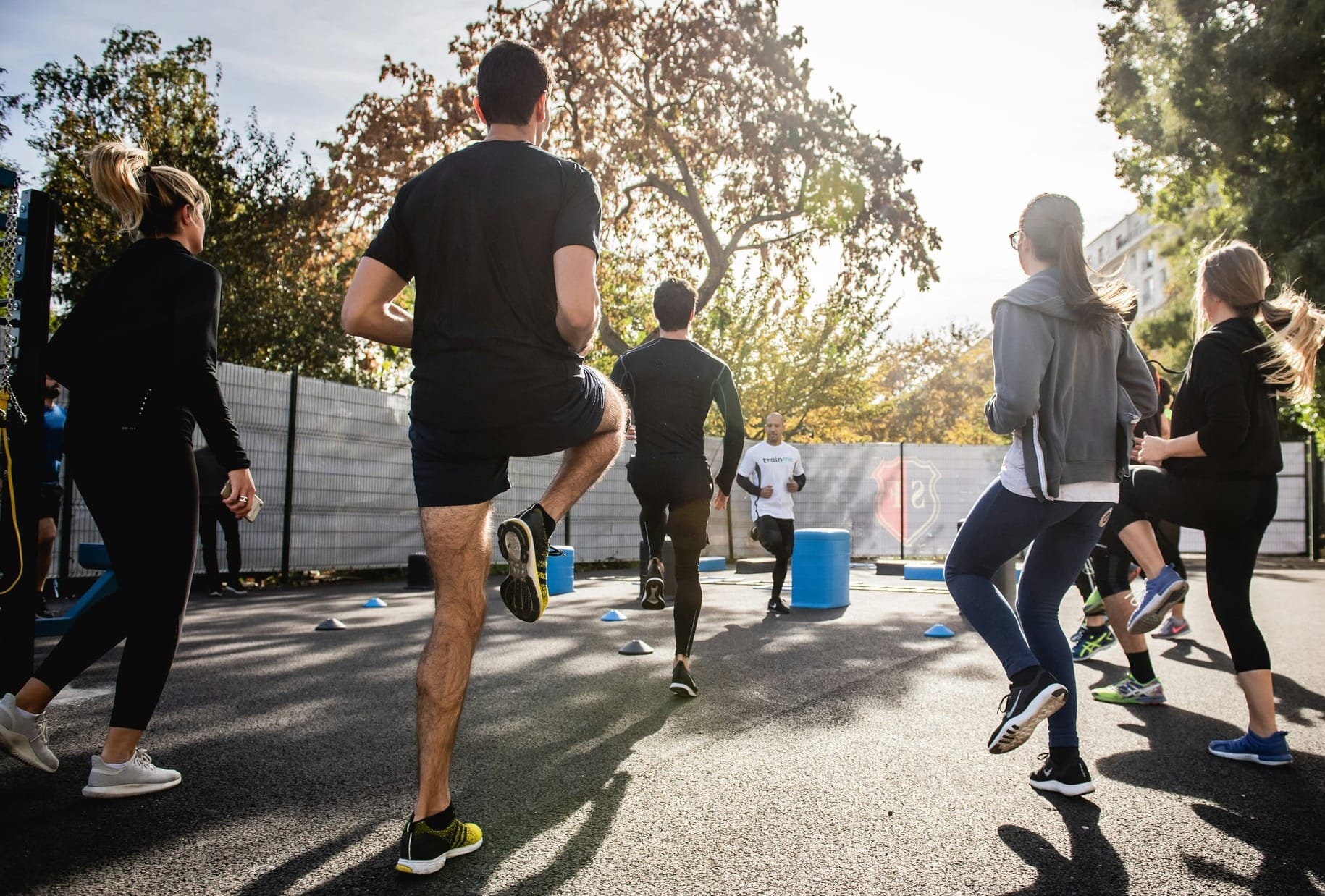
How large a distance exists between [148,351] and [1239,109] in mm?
21448

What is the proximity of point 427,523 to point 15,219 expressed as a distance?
2.34 m

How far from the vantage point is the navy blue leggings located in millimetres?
3072

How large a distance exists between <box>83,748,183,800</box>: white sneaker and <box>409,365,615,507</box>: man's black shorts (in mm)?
1343

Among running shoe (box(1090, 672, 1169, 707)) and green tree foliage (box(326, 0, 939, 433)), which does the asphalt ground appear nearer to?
running shoe (box(1090, 672, 1169, 707))

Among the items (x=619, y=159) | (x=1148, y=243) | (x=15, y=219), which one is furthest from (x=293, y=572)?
(x=1148, y=243)

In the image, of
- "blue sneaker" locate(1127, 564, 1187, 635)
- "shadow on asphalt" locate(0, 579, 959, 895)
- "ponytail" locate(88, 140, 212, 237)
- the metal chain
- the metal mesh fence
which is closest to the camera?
"shadow on asphalt" locate(0, 579, 959, 895)

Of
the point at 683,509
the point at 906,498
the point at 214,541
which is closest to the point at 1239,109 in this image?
the point at 906,498

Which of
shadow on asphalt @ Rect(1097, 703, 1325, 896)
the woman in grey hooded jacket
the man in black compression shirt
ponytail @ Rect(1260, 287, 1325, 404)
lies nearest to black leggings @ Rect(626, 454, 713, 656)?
the man in black compression shirt

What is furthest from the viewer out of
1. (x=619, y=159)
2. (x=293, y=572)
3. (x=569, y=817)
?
(x=619, y=159)

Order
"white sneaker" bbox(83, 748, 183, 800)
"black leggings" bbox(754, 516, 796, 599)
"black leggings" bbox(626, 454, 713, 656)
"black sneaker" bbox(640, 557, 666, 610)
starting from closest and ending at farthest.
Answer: "white sneaker" bbox(83, 748, 183, 800) < "black leggings" bbox(626, 454, 713, 656) < "black sneaker" bbox(640, 557, 666, 610) < "black leggings" bbox(754, 516, 796, 599)

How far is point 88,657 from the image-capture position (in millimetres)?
2893

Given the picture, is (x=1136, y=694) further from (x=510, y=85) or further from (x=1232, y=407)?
(x=510, y=85)

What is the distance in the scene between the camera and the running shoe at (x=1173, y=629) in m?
6.99

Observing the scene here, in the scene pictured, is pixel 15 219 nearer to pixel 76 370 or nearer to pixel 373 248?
pixel 76 370
